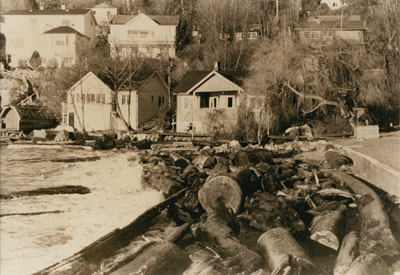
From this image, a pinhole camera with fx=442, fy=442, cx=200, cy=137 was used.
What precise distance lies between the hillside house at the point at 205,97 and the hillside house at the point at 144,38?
628 cm

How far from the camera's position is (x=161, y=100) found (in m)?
32.8

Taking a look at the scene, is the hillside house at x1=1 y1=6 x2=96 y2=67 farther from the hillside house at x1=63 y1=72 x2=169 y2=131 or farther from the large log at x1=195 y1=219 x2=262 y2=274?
the large log at x1=195 y1=219 x2=262 y2=274

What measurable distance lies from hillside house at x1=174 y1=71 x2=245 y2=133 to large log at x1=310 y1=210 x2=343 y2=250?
15246 mm

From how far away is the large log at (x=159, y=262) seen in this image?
235 inches

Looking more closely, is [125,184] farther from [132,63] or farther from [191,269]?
[132,63]

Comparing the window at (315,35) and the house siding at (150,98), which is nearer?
the window at (315,35)

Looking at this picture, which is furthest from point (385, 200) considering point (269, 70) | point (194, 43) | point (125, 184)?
point (194, 43)

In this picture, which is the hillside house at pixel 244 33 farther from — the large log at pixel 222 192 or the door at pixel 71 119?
the door at pixel 71 119

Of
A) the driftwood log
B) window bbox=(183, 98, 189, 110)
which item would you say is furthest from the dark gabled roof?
the driftwood log

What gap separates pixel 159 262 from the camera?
611cm

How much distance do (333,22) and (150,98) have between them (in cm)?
1475

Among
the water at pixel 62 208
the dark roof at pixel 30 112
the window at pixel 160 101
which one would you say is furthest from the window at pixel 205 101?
the water at pixel 62 208

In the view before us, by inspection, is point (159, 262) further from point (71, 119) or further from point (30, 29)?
point (71, 119)

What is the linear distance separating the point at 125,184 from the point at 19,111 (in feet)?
64.5
